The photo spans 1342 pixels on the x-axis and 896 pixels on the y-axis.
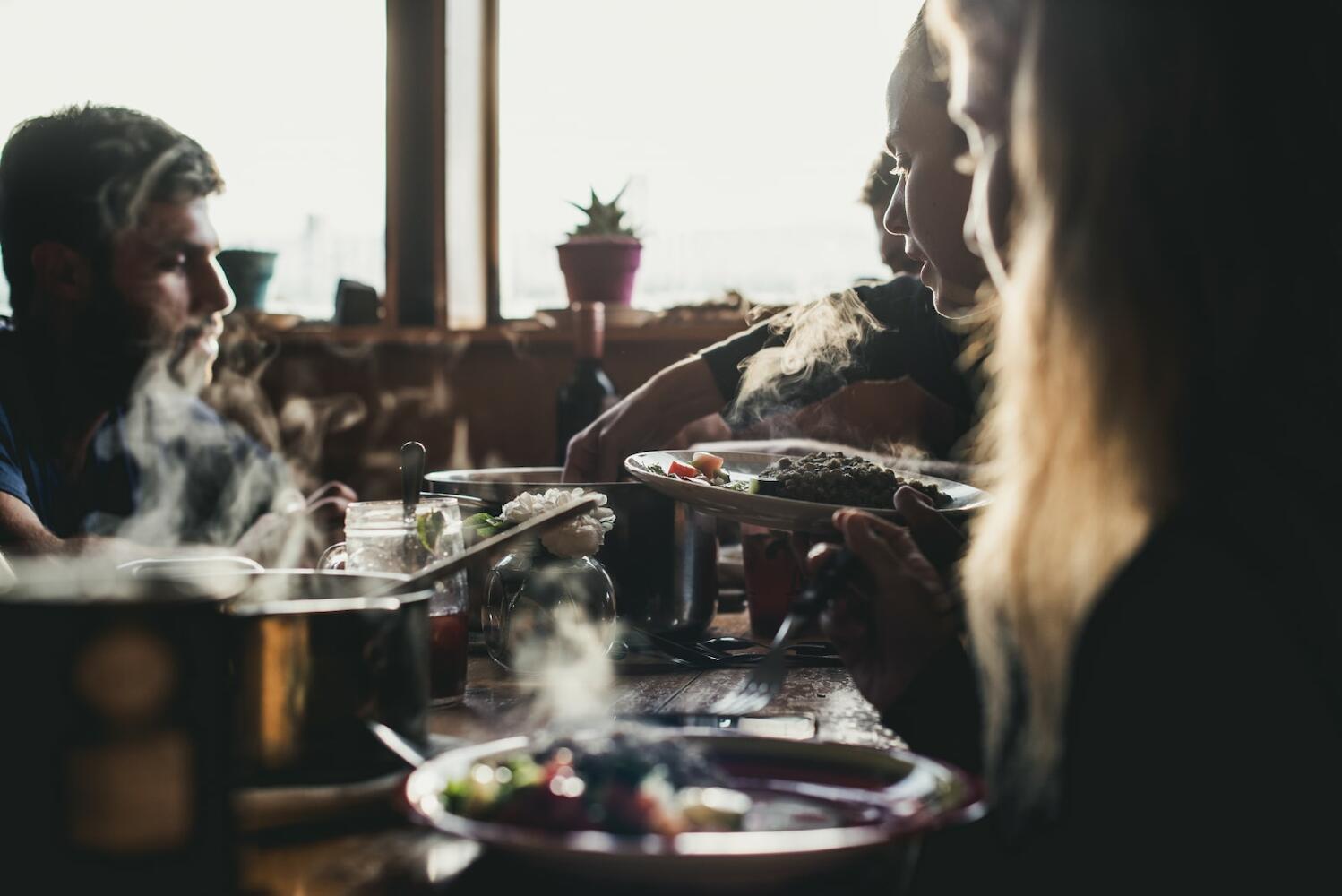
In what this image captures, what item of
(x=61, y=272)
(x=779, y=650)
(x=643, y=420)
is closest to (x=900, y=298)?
(x=643, y=420)

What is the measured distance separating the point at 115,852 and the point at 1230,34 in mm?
862

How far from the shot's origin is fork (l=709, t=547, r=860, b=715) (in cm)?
97

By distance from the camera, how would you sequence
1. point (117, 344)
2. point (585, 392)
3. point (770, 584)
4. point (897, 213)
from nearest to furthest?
point (770, 584), point (897, 213), point (117, 344), point (585, 392)

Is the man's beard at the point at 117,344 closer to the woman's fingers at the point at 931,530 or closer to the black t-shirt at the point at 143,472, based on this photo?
the black t-shirt at the point at 143,472

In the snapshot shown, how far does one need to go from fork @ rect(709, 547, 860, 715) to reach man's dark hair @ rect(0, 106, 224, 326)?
1960 mm

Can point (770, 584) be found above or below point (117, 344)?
below

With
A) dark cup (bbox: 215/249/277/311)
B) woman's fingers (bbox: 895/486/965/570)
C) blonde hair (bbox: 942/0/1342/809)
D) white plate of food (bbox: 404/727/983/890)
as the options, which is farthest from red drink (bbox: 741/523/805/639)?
dark cup (bbox: 215/249/277/311)

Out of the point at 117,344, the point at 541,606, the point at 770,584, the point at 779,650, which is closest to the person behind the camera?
the point at 779,650

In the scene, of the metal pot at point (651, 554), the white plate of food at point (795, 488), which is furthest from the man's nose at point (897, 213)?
the metal pot at point (651, 554)

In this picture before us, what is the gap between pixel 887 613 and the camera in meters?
1.15

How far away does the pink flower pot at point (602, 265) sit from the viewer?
3738 mm

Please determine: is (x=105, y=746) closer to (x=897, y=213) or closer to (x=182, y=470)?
(x=897, y=213)

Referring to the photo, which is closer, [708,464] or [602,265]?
[708,464]

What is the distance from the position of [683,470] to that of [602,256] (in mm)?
2225
